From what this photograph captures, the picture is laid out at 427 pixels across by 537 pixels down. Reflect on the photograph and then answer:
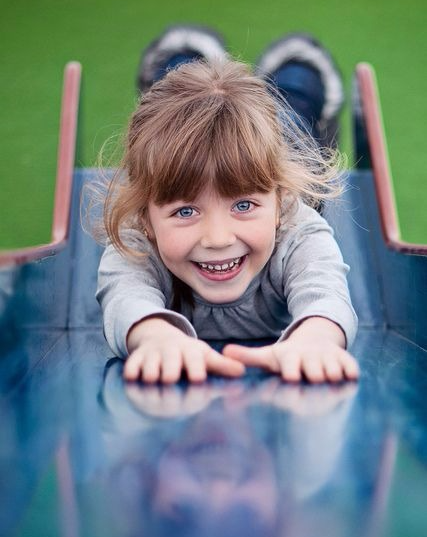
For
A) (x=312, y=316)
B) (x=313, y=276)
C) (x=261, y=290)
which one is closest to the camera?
(x=312, y=316)

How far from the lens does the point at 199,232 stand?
37.6 inches

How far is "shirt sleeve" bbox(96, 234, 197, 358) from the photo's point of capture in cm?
93

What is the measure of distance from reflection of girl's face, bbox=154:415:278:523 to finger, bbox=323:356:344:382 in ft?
0.58

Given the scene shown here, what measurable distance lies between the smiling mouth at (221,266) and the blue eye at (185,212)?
0.07 m

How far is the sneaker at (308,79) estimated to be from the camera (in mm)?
1807

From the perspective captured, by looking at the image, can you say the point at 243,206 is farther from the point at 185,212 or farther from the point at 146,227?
the point at 146,227

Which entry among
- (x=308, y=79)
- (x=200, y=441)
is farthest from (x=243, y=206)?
(x=308, y=79)

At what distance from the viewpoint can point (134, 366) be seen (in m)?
0.83

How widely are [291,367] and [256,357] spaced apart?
0.18 ft

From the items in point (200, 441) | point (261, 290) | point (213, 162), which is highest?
point (213, 162)

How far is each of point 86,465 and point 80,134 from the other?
4.03 feet

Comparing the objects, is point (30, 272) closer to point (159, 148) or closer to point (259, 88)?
point (159, 148)

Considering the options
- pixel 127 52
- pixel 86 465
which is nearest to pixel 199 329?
pixel 86 465

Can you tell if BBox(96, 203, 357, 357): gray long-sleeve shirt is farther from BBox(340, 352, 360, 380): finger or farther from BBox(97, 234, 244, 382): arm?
BBox(340, 352, 360, 380): finger
